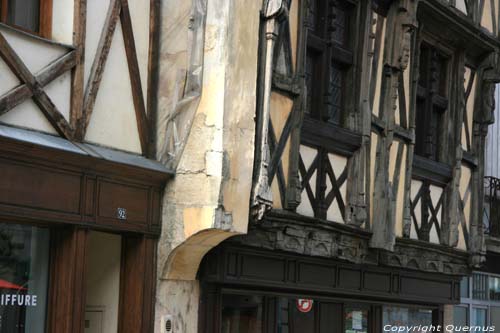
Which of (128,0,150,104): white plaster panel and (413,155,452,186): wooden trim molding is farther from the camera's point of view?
(413,155,452,186): wooden trim molding

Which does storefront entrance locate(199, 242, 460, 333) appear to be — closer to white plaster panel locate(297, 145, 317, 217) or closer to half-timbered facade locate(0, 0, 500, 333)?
half-timbered facade locate(0, 0, 500, 333)

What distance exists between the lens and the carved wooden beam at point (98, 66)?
9844 millimetres

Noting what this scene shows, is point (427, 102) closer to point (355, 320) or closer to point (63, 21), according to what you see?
point (355, 320)

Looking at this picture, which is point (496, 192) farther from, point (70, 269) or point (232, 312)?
point (70, 269)

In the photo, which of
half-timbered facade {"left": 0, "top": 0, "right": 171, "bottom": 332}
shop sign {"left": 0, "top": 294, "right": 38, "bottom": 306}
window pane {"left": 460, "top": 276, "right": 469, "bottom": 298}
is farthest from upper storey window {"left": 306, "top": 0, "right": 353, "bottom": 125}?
window pane {"left": 460, "top": 276, "right": 469, "bottom": 298}

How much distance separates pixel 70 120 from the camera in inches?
383

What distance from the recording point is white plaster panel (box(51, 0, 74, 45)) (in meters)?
9.73

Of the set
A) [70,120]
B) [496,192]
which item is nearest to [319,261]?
[70,120]

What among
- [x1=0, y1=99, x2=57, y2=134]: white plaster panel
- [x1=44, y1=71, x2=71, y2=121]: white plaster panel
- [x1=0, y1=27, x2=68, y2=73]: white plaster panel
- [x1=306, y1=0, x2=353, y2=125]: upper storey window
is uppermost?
[x1=306, y1=0, x2=353, y2=125]: upper storey window

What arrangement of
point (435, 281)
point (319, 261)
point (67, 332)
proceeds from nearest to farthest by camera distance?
point (67, 332), point (319, 261), point (435, 281)

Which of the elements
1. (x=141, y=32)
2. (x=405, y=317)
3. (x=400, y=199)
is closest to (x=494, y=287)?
(x=405, y=317)

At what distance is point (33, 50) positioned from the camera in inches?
368

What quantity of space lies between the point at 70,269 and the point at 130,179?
3.38ft

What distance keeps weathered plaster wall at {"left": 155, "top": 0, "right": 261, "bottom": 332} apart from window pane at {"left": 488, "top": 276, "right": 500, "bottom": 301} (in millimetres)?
10525
